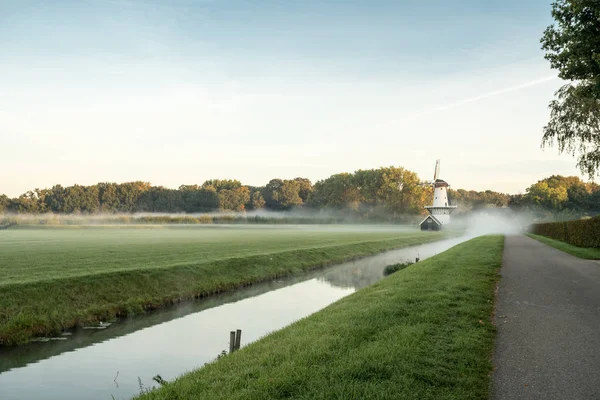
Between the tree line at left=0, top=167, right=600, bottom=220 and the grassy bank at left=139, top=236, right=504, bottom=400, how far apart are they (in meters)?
137

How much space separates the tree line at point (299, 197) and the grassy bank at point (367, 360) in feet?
449

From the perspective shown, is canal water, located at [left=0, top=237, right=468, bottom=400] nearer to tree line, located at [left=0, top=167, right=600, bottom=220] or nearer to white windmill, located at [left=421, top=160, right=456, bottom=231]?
white windmill, located at [left=421, top=160, right=456, bottom=231]

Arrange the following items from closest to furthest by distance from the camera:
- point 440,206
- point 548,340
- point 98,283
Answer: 1. point 548,340
2. point 98,283
3. point 440,206

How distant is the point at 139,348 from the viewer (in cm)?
1316

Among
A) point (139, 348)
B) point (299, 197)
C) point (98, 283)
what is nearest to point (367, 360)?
point (139, 348)

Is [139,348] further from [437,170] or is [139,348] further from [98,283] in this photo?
[437,170]

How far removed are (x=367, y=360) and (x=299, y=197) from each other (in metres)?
170

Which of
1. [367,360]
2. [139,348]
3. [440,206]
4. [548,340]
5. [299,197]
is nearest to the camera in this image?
[367,360]

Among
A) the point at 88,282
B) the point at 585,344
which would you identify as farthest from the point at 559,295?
the point at 88,282

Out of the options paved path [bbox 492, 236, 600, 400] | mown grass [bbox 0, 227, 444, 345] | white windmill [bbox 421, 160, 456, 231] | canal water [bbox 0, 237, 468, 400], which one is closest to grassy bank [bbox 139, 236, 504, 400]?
paved path [bbox 492, 236, 600, 400]

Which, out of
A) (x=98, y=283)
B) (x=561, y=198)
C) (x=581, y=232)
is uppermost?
(x=561, y=198)

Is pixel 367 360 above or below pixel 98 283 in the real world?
above

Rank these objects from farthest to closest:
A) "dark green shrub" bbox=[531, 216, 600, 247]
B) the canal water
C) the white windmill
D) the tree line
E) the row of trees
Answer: the tree line < the row of trees < the white windmill < "dark green shrub" bbox=[531, 216, 600, 247] < the canal water

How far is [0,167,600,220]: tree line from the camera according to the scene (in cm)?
14375
